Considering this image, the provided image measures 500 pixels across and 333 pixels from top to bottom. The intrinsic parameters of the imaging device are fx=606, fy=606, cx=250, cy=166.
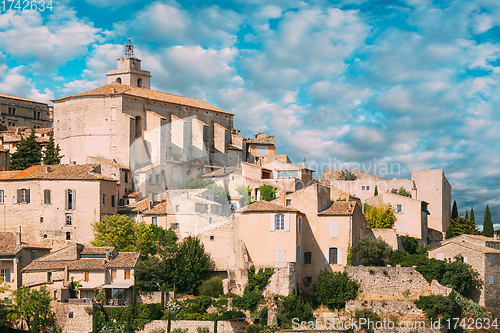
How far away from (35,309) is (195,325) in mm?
10478

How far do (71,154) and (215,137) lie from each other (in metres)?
18.7

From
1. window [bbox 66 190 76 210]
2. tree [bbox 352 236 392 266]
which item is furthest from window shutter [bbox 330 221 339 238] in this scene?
window [bbox 66 190 76 210]

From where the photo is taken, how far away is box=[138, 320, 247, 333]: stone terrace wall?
39125 millimetres

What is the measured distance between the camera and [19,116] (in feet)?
285

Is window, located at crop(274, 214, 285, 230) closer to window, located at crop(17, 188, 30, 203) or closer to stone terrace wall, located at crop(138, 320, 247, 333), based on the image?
stone terrace wall, located at crop(138, 320, 247, 333)

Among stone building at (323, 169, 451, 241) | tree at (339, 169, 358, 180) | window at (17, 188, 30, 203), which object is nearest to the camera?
window at (17, 188, 30, 203)

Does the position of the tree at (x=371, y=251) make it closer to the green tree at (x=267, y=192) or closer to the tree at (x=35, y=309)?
the green tree at (x=267, y=192)

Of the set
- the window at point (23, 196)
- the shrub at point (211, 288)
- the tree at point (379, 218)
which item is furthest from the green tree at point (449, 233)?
the window at point (23, 196)

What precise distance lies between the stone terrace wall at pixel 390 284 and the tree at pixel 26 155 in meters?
35.7

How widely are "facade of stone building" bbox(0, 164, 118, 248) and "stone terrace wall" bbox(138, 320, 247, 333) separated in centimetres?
1166

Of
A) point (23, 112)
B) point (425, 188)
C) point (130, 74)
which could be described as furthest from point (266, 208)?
point (23, 112)

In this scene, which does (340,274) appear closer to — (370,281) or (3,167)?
(370,281)

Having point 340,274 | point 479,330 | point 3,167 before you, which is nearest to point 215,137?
point 3,167

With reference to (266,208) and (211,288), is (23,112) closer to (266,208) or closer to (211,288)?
(211,288)
